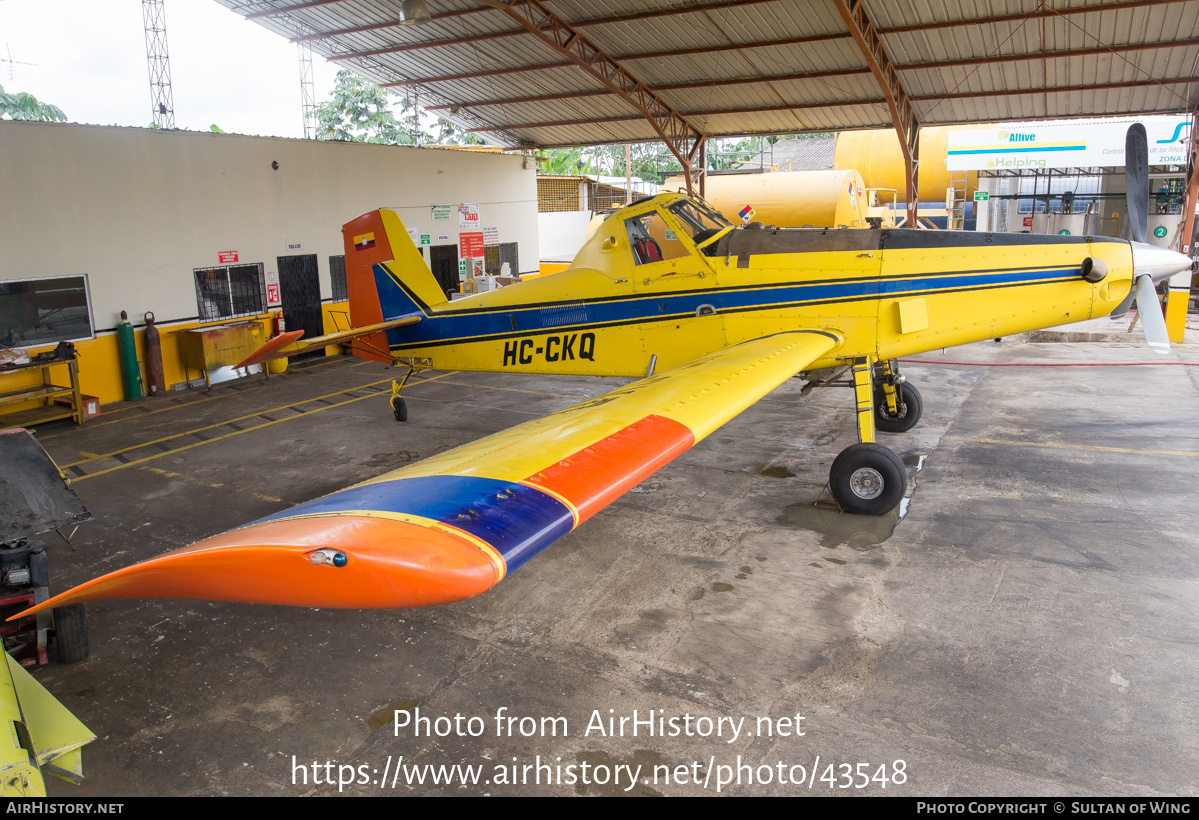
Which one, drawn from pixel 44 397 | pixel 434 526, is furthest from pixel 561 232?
pixel 434 526

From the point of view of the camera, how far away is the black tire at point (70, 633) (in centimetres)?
A: 490

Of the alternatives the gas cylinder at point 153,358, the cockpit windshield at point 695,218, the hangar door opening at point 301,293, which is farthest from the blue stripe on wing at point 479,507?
the hangar door opening at point 301,293

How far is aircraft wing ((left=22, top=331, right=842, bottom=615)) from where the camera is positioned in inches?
95.3

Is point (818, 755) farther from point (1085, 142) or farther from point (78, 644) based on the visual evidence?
point (1085, 142)

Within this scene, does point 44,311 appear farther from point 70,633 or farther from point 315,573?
point 315,573

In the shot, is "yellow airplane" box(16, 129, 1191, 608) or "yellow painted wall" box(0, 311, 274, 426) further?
"yellow painted wall" box(0, 311, 274, 426)

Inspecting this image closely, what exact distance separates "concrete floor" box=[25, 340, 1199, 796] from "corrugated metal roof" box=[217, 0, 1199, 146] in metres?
8.77

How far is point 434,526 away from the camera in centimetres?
281

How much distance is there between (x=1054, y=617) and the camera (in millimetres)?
5211

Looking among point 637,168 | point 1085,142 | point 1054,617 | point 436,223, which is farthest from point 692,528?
point 637,168

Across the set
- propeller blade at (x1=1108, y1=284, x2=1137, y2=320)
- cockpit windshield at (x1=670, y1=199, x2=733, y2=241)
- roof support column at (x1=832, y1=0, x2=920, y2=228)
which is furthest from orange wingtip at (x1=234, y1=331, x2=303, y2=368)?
roof support column at (x1=832, y1=0, x2=920, y2=228)

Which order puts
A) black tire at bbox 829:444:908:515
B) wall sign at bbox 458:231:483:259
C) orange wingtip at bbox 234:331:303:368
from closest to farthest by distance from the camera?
black tire at bbox 829:444:908:515 → orange wingtip at bbox 234:331:303:368 → wall sign at bbox 458:231:483:259

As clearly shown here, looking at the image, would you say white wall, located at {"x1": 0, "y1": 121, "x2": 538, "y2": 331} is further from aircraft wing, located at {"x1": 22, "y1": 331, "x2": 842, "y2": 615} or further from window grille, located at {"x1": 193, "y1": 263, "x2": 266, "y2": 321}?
aircraft wing, located at {"x1": 22, "y1": 331, "x2": 842, "y2": 615}

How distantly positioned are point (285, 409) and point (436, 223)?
8490 millimetres
